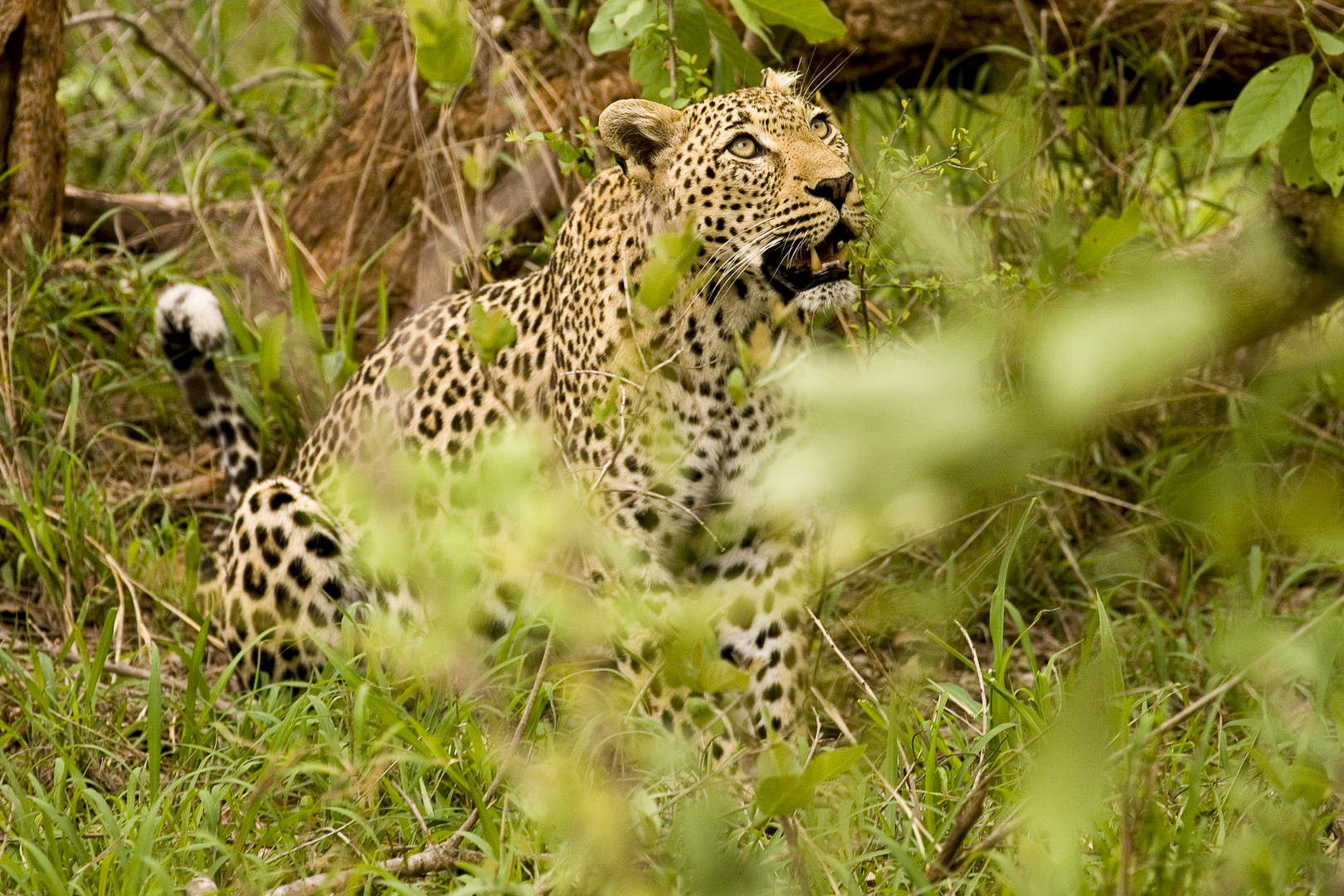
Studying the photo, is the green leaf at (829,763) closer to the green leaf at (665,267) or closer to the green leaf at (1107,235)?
the green leaf at (665,267)

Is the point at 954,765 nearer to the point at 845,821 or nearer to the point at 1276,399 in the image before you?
the point at 845,821

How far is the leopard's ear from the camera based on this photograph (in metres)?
4.08

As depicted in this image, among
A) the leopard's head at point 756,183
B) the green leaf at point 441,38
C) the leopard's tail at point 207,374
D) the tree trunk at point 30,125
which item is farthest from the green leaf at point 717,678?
the tree trunk at point 30,125

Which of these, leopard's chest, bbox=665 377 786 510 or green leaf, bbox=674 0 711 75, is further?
leopard's chest, bbox=665 377 786 510

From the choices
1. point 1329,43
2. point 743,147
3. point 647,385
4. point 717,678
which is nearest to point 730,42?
point 743,147

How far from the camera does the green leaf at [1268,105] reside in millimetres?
3217

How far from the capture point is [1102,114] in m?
6.20

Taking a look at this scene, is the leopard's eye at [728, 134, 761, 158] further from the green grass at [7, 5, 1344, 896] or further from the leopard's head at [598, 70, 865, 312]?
the green grass at [7, 5, 1344, 896]

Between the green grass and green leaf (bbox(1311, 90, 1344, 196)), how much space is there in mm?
572

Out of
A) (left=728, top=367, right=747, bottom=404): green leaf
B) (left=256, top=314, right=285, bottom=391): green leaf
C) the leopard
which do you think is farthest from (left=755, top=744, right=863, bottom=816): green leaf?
(left=256, top=314, right=285, bottom=391): green leaf

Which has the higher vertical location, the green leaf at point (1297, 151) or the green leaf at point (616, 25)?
the green leaf at point (616, 25)

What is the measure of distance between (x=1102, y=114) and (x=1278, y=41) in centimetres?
77

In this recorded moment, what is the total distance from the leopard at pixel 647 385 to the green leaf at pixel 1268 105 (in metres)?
1.07

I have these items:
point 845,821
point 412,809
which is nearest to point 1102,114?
point 845,821
